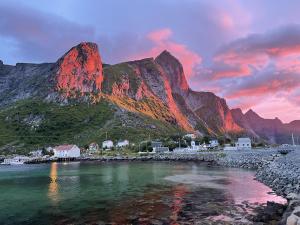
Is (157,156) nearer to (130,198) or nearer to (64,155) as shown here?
(64,155)

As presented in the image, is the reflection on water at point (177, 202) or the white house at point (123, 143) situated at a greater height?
the white house at point (123, 143)

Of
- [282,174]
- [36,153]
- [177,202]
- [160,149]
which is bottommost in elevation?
[177,202]

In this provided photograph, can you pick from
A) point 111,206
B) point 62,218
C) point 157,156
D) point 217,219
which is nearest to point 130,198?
point 111,206

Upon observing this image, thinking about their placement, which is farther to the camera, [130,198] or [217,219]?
[130,198]

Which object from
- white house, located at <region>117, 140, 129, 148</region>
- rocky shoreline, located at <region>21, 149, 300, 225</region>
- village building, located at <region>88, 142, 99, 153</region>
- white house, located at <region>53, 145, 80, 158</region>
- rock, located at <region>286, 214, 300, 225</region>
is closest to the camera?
rock, located at <region>286, 214, 300, 225</region>

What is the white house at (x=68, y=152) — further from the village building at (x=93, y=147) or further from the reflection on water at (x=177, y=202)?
the reflection on water at (x=177, y=202)

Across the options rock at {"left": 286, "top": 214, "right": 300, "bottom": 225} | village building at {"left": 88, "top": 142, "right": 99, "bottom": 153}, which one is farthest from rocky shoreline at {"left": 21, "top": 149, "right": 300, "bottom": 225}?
village building at {"left": 88, "top": 142, "right": 99, "bottom": 153}

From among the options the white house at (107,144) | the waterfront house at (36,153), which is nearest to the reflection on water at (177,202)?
the white house at (107,144)

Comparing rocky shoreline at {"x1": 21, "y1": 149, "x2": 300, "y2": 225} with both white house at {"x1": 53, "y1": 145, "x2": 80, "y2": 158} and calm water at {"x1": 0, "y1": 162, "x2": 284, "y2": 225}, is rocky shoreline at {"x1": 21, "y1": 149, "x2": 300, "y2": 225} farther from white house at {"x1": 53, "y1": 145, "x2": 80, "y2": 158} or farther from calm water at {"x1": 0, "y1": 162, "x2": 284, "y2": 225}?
white house at {"x1": 53, "y1": 145, "x2": 80, "y2": 158}

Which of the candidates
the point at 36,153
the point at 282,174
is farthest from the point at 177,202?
the point at 36,153

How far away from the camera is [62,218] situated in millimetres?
26578

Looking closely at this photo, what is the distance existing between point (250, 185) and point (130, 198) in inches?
680

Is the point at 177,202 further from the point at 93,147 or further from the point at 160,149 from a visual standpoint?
the point at 93,147

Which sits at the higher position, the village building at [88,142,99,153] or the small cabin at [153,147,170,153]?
the village building at [88,142,99,153]
